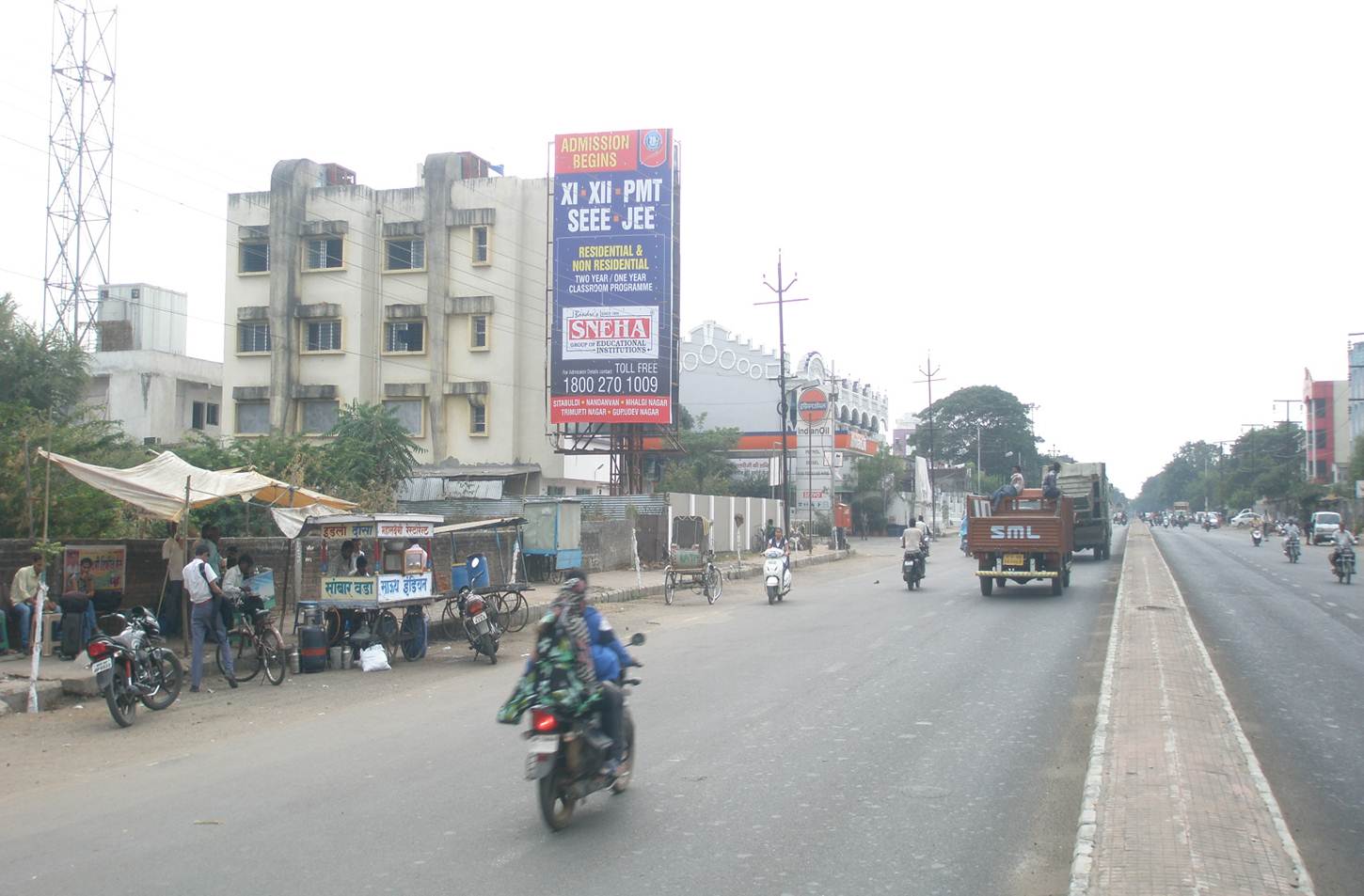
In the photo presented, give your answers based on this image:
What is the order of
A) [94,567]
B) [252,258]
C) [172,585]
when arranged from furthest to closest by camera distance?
[252,258] < [172,585] < [94,567]

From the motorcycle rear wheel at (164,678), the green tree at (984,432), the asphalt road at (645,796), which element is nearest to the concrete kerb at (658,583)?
the asphalt road at (645,796)

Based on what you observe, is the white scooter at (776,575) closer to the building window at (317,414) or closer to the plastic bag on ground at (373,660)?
the plastic bag on ground at (373,660)

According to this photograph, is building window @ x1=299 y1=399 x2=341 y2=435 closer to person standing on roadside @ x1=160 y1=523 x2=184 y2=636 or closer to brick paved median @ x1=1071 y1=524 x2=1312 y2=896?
person standing on roadside @ x1=160 y1=523 x2=184 y2=636

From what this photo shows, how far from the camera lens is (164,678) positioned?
10750 millimetres

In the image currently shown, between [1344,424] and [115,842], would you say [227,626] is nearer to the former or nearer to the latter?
[115,842]

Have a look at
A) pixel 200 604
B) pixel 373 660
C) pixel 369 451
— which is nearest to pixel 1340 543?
pixel 373 660

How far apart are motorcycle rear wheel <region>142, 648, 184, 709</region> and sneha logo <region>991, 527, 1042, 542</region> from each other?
16.0m

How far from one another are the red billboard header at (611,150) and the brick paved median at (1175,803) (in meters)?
31.1

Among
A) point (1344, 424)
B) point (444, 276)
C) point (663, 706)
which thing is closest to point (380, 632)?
A: point (663, 706)

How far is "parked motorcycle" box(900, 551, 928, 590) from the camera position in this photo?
79.7 feet

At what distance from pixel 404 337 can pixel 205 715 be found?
3667cm

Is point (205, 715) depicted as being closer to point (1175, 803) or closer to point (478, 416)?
point (1175, 803)

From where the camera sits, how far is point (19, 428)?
57.0ft

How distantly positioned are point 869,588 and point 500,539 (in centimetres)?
902
